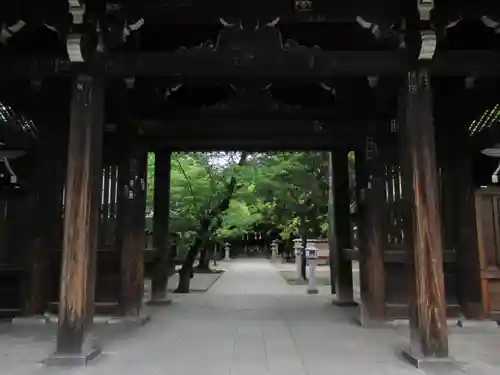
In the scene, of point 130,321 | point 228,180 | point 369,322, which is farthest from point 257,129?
point 228,180

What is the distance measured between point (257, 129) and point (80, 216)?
4183 mm

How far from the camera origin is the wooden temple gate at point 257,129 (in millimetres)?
5527

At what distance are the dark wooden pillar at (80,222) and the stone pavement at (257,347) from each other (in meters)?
0.38

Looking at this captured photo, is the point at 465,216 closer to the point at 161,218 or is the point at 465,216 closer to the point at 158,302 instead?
the point at 161,218

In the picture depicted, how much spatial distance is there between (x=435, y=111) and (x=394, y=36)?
9.54ft

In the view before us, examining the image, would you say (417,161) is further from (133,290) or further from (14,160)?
(14,160)

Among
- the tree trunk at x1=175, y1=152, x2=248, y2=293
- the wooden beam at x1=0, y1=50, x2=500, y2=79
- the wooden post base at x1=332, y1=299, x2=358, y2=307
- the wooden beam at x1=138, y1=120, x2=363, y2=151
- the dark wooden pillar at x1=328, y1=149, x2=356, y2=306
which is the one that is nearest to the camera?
the wooden beam at x1=0, y1=50, x2=500, y2=79

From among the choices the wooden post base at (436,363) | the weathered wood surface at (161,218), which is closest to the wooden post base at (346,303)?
the weathered wood surface at (161,218)

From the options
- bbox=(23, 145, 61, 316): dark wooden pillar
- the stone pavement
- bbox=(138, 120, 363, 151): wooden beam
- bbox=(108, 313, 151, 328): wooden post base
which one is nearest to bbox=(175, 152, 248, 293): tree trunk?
the stone pavement

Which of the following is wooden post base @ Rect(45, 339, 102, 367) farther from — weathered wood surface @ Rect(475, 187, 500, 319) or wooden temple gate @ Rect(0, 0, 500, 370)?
weathered wood surface @ Rect(475, 187, 500, 319)

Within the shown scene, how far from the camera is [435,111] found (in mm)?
8266

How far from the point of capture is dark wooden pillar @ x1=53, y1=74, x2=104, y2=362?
209 inches

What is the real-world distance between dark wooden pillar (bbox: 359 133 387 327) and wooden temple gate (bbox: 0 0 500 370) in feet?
0.09

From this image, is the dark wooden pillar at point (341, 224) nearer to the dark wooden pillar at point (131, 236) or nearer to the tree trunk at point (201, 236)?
the dark wooden pillar at point (131, 236)
